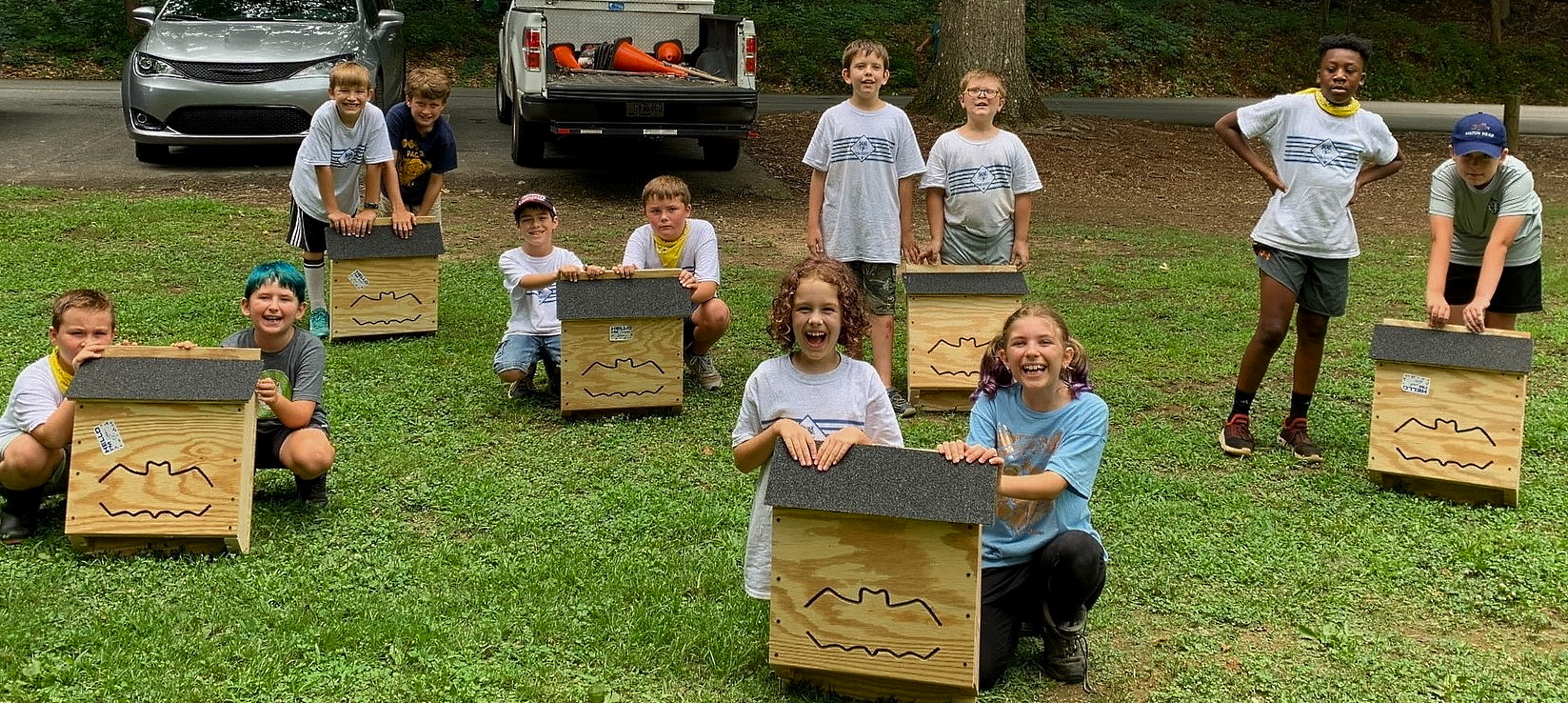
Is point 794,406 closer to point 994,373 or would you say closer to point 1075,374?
point 994,373

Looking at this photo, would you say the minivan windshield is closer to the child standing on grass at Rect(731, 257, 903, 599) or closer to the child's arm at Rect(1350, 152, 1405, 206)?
the child's arm at Rect(1350, 152, 1405, 206)

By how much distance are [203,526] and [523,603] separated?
1086 mm

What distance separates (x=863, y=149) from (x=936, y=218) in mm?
470

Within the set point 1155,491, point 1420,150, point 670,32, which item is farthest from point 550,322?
point 1420,150

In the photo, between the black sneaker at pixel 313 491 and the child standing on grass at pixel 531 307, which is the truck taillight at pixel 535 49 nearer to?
the child standing on grass at pixel 531 307

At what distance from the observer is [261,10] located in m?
13.1

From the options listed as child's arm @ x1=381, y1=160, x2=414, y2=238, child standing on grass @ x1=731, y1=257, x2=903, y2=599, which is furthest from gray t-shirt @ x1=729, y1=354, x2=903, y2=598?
child's arm @ x1=381, y1=160, x2=414, y2=238

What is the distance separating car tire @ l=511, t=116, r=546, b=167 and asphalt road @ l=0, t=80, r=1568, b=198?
123 mm

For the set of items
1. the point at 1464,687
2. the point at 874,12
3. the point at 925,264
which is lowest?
the point at 1464,687

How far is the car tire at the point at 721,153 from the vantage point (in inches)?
535

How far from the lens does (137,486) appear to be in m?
4.48

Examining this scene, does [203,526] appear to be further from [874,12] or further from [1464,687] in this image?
[874,12]

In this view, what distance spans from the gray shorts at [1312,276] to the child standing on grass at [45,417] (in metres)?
4.34

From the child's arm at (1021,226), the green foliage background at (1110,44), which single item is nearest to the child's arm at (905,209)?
the child's arm at (1021,226)
